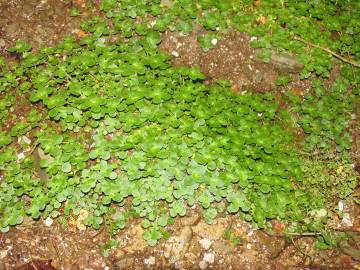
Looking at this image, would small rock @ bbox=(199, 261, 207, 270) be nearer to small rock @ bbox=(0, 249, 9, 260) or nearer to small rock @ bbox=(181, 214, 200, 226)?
small rock @ bbox=(181, 214, 200, 226)

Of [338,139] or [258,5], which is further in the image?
[258,5]

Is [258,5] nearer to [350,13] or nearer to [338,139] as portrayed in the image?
[350,13]

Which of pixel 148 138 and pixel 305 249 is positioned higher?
pixel 148 138

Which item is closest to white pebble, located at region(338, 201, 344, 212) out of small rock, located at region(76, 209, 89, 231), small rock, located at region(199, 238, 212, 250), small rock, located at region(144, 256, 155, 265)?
small rock, located at region(199, 238, 212, 250)

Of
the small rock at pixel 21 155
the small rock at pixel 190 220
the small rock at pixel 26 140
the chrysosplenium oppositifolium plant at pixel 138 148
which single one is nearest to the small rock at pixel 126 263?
the chrysosplenium oppositifolium plant at pixel 138 148

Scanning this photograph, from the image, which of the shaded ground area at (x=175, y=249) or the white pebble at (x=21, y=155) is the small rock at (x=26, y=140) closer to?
the white pebble at (x=21, y=155)

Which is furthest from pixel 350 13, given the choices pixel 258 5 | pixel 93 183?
pixel 93 183
